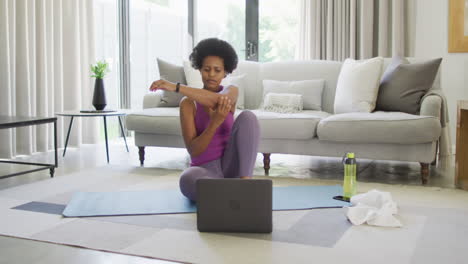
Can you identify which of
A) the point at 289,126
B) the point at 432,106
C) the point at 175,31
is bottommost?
the point at 289,126

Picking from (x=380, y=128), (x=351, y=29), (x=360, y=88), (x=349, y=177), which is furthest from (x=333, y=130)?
(x=351, y=29)

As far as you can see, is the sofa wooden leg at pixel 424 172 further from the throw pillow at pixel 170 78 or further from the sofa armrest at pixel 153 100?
the sofa armrest at pixel 153 100

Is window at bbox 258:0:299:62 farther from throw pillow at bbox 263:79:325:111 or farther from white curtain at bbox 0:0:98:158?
white curtain at bbox 0:0:98:158

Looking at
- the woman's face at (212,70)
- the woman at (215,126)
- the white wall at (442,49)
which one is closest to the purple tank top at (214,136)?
the woman at (215,126)

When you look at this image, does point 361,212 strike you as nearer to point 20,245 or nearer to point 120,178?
point 20,245

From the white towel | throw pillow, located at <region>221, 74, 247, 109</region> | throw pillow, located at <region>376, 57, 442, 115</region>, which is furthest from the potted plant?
the white towel

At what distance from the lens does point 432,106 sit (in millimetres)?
2959

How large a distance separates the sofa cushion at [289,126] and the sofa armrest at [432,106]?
63cm

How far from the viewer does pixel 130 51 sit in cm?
556

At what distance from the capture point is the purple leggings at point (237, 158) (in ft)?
6.86

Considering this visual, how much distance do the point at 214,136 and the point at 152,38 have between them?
3766 mm

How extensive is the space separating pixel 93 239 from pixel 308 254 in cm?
80

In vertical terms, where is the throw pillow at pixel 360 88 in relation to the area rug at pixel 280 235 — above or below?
above

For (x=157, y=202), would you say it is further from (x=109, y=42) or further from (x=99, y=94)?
(x=109, y=42)
